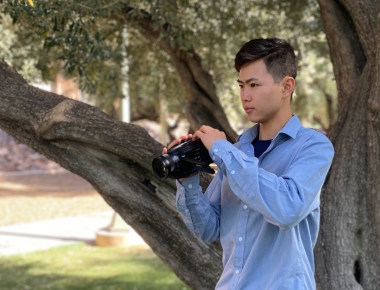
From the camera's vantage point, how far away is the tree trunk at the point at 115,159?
3.41 metres

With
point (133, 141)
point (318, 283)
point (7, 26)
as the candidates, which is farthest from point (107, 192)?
point (7, 26)

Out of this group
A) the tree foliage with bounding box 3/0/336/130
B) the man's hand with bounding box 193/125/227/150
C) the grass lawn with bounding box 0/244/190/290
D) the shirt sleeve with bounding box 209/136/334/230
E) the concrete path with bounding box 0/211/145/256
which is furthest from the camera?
the concrete path with bounding box 0/211/145/256

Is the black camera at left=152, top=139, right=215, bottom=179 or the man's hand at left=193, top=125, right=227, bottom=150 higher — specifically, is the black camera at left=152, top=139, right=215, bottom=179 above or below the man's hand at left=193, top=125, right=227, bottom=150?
below

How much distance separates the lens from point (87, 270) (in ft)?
30.1

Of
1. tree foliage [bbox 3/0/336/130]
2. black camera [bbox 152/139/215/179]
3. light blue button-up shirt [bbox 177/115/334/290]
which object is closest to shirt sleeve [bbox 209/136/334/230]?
light blue button-up shirt [bbox 177/115/334/290]

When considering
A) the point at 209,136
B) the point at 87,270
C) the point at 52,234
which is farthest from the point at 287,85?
the point at 52,234

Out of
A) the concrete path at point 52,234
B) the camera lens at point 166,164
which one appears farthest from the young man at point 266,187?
the concrete path at point 52,234

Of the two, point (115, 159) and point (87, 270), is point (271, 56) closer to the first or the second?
point (115, 159)

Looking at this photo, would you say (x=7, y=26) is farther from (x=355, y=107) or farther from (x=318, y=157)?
(x=318, y=157)

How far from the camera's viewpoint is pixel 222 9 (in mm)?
6867

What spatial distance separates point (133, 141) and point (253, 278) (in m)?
1.51

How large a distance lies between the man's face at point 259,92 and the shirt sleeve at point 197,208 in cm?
32

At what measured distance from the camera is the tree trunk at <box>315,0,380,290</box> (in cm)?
340

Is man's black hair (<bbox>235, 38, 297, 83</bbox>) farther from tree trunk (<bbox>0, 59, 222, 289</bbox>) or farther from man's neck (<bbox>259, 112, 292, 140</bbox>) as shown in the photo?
tree trunk (<bbox>0, 59, 222, 289</bbox>)
